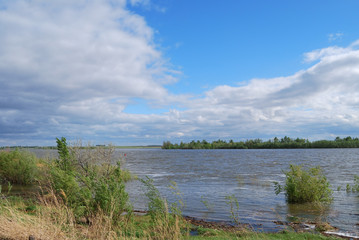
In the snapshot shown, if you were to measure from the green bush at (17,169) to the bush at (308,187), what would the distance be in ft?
Answer: 73.9

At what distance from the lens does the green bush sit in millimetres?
26984

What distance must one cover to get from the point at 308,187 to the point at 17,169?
25173 millimetres

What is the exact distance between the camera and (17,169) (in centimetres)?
2723

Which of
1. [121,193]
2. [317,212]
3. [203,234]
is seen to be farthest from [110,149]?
[317,212]

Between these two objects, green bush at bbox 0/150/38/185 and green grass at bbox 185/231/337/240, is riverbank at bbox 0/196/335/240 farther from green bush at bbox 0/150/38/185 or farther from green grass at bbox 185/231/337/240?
green bush at bbox 0/150/38/185

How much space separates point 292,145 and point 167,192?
152m

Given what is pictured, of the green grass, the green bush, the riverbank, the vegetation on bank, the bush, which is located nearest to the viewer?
the riverbank

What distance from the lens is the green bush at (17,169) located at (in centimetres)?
2698

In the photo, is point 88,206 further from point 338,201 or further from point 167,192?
point 338,201

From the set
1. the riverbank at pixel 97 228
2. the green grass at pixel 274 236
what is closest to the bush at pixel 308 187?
the riverbank at pixel 97 228

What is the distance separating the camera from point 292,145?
163 m

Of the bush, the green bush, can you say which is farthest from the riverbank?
the green bush

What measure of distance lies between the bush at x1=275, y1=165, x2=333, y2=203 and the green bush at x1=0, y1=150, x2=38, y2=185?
22.5 m

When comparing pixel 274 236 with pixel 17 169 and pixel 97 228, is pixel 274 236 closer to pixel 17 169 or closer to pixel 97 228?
pixel 97 228
